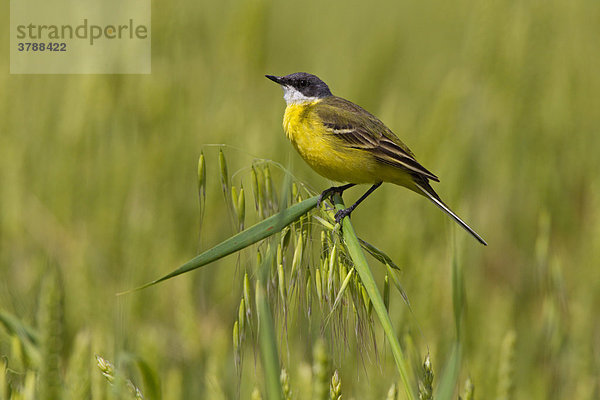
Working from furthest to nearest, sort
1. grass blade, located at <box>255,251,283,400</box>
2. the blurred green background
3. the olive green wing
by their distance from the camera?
1. the blurred green background
2. the olive green wing
3. grass blade, located at <box>255,251,283,400</box>

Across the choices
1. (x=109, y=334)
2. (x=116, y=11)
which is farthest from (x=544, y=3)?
(x=109, y=334)

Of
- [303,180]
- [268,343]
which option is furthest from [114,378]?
[303,180]

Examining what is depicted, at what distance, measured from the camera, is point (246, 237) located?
4.06ft

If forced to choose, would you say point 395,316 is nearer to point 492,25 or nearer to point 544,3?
point 492,25

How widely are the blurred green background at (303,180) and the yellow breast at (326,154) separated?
27 centimetres

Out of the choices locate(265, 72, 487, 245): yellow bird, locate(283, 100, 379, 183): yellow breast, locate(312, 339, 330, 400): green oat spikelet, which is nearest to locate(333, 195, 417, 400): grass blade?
locate(312, 339, 330, 400): green oat spikelet

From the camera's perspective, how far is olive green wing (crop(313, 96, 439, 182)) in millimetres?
2375

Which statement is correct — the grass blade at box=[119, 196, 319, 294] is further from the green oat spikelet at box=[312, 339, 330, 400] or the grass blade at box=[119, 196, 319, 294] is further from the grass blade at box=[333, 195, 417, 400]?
the green oat spikelet at box=[312, 339, 330, 400]

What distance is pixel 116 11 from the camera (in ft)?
11.9

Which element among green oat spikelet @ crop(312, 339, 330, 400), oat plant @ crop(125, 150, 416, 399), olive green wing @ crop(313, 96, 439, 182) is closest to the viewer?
green oat spikelet @ crop(312, 339, 330, 400)

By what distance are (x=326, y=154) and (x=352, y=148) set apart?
0.12 meters

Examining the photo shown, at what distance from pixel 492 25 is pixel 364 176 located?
5.80 ft

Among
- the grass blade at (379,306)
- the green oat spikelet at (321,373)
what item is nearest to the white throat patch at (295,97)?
the grass blade at (379,306)

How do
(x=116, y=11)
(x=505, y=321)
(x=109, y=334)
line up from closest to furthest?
(x=109, y=334)
(x=505, y=321)
(x=116, y=11)
